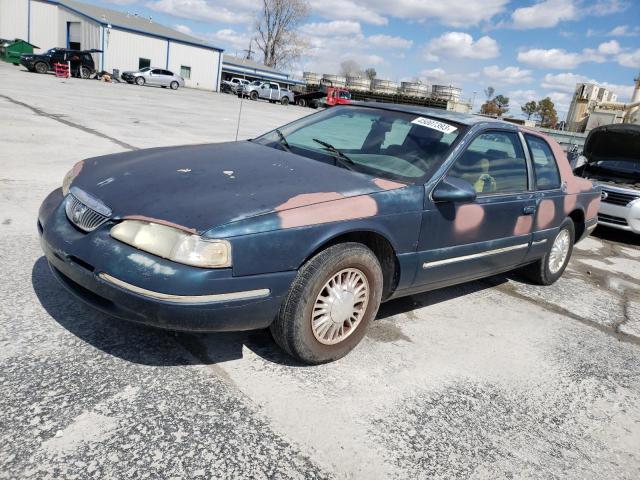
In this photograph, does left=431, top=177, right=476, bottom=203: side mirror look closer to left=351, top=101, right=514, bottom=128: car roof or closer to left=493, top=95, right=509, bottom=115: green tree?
left=351, top=101, right=514, bottom=128: car roof

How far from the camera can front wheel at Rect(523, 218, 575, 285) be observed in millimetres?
4914

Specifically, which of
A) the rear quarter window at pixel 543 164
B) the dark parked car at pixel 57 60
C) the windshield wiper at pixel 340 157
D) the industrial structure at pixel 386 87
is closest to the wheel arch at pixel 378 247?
the windshield wiper at pixel 340 157

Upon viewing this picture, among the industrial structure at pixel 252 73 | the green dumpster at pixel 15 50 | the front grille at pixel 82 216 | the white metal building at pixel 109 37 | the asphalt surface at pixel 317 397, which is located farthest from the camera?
the industrial structure at pixel 252 73

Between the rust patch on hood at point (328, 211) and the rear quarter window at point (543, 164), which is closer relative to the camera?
the rust patch on hood at point (328, 211)

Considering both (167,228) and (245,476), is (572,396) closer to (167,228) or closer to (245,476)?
(245,476)

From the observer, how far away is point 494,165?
3.93 m

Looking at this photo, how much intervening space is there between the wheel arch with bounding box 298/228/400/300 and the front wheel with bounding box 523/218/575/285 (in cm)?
222

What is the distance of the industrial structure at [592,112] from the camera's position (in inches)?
1030

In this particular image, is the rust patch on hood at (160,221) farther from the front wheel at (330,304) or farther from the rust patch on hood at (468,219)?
the rust patch on hood at (468,219)

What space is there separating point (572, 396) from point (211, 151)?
9.00ft

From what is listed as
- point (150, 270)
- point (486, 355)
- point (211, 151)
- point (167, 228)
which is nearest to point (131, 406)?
point (150, 270)

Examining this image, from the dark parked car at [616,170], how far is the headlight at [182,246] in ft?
21.6

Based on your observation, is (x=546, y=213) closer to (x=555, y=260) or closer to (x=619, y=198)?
(x=555, y=260)

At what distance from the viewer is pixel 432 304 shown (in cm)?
421
